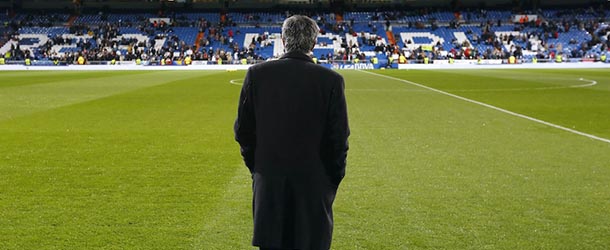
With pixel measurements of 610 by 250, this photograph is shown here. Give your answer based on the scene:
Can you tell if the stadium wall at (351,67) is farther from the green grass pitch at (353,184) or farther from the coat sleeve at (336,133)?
the coat sleeve at (336,133)

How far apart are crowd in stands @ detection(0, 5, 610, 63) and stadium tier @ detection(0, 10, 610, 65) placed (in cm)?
11

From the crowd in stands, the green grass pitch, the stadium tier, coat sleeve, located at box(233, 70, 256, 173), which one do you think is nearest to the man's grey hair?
coat sleeve, located at box(233, 70, 256, 173)

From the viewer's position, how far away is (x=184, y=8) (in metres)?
76.2

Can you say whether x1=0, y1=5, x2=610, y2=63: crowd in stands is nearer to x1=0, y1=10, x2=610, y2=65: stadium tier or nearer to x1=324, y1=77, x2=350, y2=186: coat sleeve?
x1=0, y1=10, x2=610, y2=65: stadium tier

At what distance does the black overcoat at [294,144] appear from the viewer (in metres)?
3.14

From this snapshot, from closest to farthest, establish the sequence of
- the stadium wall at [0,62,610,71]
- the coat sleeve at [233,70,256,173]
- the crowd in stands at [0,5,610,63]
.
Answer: the coat sleeve at [233,70,256,173], the stadium wall at [0,62,610,71], the crowd in stands at [0,5,610,63]

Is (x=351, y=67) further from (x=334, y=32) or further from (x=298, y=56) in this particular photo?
(x=298, y=56)

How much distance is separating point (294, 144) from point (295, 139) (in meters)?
0.03

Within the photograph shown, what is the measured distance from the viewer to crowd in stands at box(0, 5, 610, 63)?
57656 mm

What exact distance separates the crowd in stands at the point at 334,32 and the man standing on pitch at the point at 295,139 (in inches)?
1983

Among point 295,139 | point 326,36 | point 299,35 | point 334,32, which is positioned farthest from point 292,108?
point 334,32

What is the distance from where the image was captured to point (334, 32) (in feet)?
220

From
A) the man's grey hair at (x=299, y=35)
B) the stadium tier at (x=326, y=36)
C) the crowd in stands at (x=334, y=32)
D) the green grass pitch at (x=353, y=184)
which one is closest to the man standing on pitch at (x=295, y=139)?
the man's grey hair at (x=299, y=35)

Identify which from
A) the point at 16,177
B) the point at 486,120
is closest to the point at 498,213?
the point at 16,177
